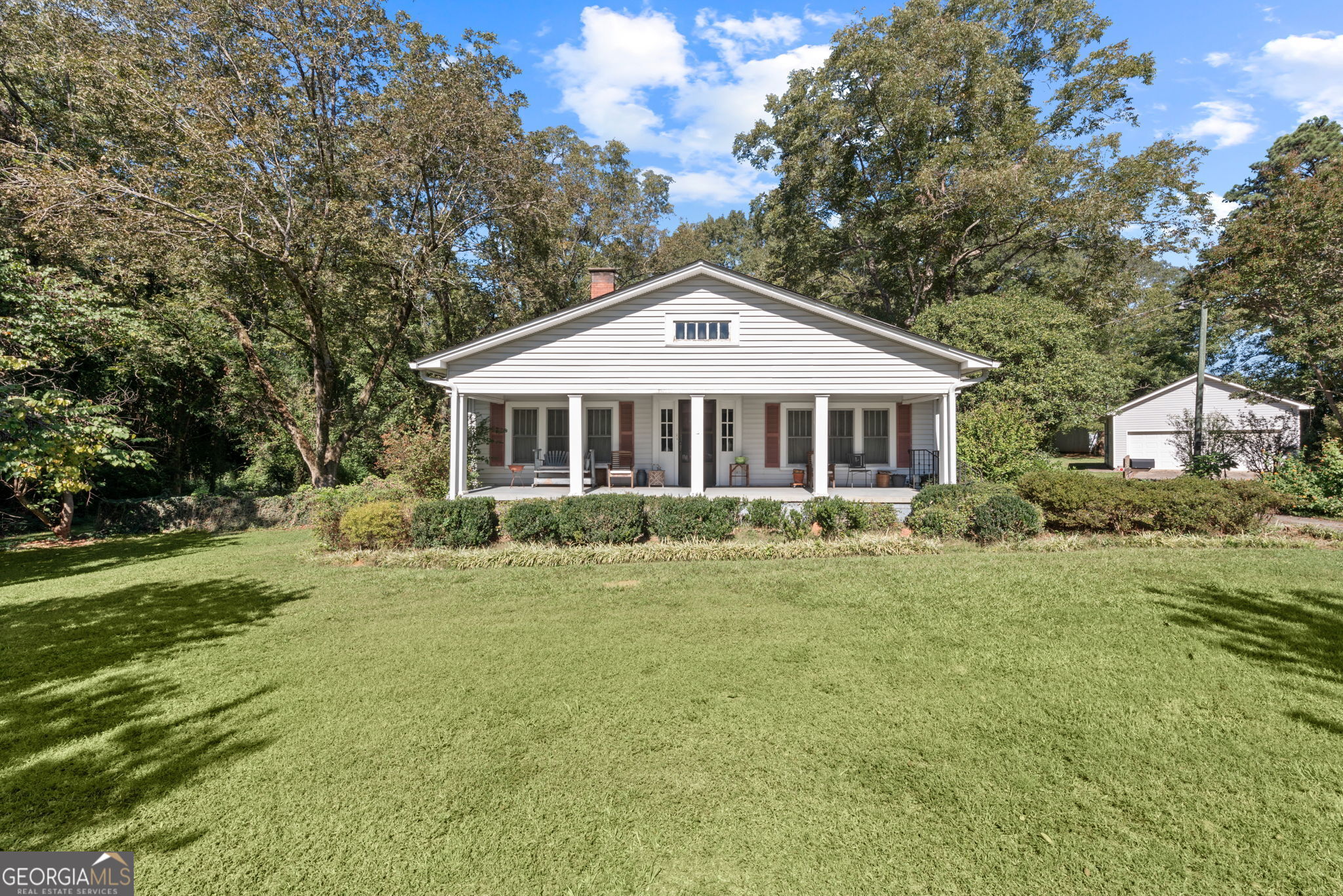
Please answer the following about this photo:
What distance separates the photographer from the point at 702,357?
42.3 feet

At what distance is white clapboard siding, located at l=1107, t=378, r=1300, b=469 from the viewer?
25531mm

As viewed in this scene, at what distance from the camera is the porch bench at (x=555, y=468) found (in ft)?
46.8

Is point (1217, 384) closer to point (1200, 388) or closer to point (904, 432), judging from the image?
point (1200, 388)

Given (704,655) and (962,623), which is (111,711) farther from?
(962,623)

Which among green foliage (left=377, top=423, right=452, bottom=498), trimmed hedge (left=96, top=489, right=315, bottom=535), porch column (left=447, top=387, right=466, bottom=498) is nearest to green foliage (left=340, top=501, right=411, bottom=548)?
porch column (left=447, top=387, right=466, bottom=498)

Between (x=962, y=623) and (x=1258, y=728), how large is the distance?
2.29 metres

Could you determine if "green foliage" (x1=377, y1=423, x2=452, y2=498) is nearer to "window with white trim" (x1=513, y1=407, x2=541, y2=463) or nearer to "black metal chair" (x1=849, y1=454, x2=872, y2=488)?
"window with white trim" (x1=513, y1=407, x2=541, y2=463)

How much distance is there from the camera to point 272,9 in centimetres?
1402

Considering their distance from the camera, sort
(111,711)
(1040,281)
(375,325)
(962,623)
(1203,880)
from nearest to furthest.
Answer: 1. (1203,880)
2. (111,711)
3. (962,623)
4. (375,325)
5. (1040,281)

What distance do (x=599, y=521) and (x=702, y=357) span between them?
529 centimetres

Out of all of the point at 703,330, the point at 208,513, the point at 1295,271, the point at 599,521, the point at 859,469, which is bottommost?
the point at 208,513

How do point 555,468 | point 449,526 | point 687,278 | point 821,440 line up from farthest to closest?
point 555,468 → point 687,278 → point 821,440 → point 449,526

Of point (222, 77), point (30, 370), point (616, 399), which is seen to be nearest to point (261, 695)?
point (616, 399)

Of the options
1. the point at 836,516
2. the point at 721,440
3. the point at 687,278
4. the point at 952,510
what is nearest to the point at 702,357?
the point at 687,278
